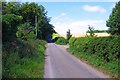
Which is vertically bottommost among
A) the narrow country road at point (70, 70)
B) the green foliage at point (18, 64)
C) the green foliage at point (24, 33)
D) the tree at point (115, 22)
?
the narrow country road at point (70, 70)

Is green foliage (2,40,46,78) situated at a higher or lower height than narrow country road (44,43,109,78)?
higher

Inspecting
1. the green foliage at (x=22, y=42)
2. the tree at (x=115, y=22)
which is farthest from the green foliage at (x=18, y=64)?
the tree at (x=115, y=22)

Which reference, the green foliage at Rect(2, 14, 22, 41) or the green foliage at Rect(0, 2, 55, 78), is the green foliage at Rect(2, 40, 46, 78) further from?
the green foliage at Rect(2, 14, 22, 41)

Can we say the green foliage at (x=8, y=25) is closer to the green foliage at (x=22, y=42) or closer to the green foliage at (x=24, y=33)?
the green foliage at (x=22, y=42)

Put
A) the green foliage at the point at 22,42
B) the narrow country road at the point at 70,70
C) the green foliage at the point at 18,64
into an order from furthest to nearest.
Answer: the narrow country road at the point at 70,70 → the green foliage at the point at 22,42 → the green foliage at the point at 18,64

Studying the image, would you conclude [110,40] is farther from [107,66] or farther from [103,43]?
[107,66]

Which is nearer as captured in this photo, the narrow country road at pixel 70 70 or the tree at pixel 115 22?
the narrow country road at pixel 70 70

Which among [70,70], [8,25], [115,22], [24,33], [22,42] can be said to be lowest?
[70,70]

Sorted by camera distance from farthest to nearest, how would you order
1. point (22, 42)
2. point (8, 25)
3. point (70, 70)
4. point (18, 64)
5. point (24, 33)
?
point (24, 33) < point (22, 42) < point (8, 25) < point (70, 70) < point (18, 64)

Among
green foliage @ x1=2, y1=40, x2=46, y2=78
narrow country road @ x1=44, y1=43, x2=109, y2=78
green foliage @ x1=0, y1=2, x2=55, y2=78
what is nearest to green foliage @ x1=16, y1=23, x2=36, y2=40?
green foliage @ x1=0, y1=2, x2=55, y2=78

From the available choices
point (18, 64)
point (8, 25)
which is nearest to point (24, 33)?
point (8, 25)

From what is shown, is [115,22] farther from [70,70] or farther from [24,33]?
[70,70]

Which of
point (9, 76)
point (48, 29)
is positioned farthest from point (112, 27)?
point (9, 76)

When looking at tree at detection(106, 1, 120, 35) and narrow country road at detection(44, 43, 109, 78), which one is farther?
tree at detection(106, 1, 120, 35)
